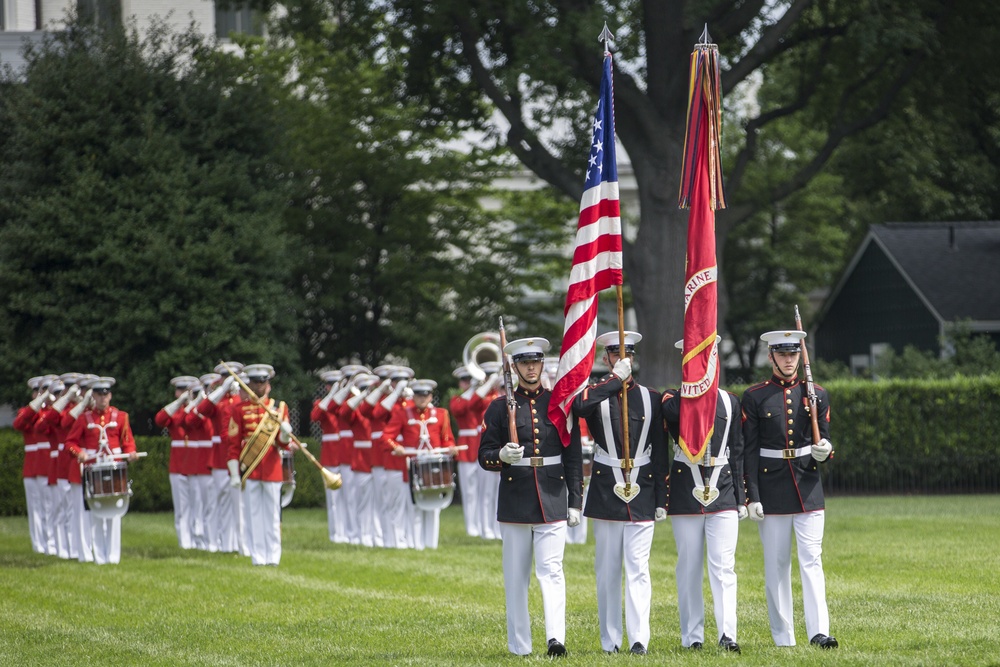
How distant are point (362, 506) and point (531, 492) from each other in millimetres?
11124

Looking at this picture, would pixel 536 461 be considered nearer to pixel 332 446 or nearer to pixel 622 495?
pixel 622 495

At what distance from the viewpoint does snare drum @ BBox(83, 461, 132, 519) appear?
1822 cm

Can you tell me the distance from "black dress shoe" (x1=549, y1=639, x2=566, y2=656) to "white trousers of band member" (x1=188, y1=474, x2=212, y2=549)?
11.4 metres

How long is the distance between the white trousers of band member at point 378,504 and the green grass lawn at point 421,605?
730 millimetres

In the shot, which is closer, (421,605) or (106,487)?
(421,605)

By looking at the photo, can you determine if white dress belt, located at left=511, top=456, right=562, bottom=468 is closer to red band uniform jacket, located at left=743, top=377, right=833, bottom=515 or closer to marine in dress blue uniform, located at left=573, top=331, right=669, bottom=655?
marine in dress blue uniform, located at left=573, top=331, right=669, bottom=655

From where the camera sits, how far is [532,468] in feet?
35.2

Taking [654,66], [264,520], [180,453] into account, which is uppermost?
[654,66]

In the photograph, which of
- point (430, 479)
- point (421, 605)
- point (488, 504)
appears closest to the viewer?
point (421, 605)

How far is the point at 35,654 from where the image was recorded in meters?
11.7

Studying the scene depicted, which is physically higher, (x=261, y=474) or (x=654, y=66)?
(x=654, y=66)

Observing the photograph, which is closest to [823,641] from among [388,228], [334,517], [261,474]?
[261,474]

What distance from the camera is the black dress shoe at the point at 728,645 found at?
10.4m

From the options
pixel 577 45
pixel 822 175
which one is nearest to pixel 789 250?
pixel 822 175
